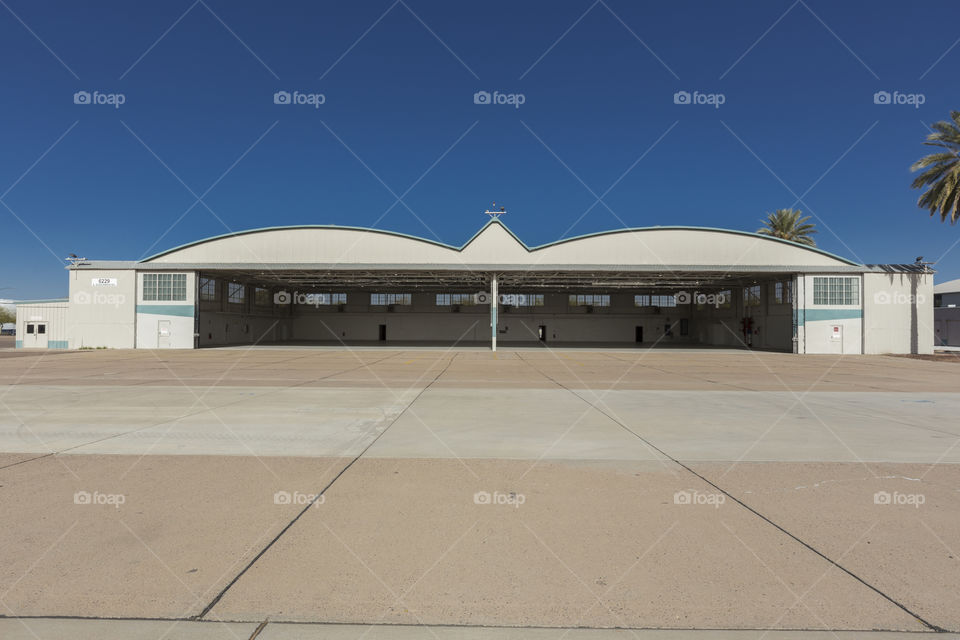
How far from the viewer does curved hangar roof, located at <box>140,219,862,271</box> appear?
4028 cm

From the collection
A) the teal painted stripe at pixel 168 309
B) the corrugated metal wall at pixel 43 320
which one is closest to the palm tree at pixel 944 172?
the teal painted stripe at pixel 168 309

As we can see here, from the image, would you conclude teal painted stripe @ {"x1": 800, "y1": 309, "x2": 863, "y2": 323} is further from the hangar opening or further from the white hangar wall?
the hangar opening

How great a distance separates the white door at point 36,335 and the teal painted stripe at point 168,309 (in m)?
8.61

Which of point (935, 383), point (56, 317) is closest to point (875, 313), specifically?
point (935, 383)

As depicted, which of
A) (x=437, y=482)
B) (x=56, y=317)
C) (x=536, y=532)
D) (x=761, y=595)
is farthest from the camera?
(x=56, y=317)

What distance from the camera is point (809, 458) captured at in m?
8.16

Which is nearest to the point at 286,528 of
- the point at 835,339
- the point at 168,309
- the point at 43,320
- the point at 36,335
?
the point at 168,309

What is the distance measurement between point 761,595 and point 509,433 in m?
6.16

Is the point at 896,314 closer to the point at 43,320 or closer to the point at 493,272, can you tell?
the point at 493,272

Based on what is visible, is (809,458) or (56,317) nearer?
(809,458)

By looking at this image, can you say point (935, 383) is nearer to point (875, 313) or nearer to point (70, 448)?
point (875, 313)

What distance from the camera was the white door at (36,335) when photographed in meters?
43.3

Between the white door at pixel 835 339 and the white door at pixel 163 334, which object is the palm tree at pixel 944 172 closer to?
the white door at pixel 835 339

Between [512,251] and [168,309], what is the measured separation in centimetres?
2665
